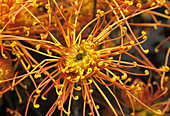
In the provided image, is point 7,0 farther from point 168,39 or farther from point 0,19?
point 168,39

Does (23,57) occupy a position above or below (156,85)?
above

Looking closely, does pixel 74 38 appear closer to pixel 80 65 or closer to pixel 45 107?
pixel 80 65

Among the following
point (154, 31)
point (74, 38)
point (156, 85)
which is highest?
point (74, 38)

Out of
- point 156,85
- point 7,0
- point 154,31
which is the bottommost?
point 156,85

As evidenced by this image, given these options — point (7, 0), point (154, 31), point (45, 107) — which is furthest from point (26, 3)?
point (154, 31)

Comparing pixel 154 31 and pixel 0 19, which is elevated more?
pixel 0 19

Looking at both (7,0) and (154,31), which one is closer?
(7,0)

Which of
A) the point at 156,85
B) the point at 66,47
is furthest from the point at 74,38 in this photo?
the point at 156,85

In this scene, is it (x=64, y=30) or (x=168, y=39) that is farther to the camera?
(x=168, y=39)

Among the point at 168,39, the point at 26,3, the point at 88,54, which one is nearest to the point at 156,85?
the point at 168,39
